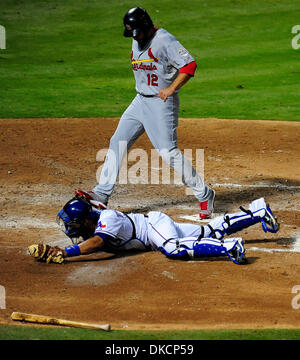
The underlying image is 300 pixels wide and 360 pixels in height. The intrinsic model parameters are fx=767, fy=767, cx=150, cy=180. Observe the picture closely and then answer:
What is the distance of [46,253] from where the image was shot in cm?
662

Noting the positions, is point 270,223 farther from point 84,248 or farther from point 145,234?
point 84,248

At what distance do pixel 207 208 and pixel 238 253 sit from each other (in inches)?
56.8

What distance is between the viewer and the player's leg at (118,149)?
7.91m

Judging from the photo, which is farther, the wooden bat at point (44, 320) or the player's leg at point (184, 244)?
the player's leg at point (184, 244)

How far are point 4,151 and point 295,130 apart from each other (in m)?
4.40

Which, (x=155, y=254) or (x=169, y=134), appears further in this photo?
(x=169, y=134)

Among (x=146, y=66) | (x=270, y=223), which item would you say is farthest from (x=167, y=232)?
(x=146, y=66)

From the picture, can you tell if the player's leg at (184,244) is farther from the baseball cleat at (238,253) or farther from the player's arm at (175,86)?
the player's arm at (175,86)

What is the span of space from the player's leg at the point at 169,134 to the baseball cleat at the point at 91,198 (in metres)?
0.81


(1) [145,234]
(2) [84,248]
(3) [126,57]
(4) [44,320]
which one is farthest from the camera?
(3) [126,57]

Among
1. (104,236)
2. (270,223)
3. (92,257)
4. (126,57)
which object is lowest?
(92,257)

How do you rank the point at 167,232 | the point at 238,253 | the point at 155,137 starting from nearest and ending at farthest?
the point at 238,253, the point at 167,232, the point at 155,137

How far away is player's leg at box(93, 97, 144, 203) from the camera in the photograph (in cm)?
791

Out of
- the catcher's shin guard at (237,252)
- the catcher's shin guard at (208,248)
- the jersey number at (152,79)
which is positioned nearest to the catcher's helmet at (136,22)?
the jersey number at (152,79)
